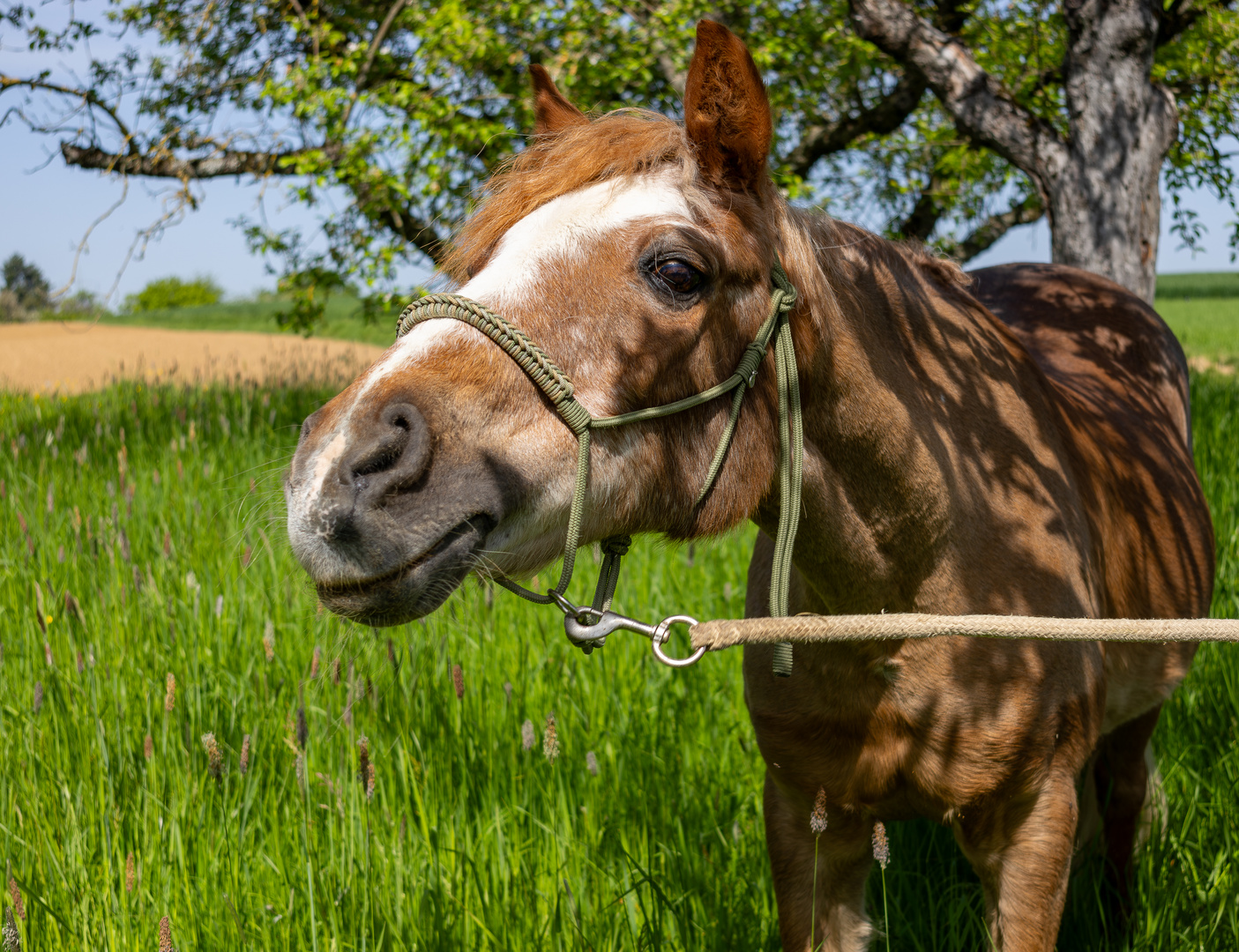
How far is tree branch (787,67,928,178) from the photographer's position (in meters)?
7.99

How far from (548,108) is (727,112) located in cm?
54

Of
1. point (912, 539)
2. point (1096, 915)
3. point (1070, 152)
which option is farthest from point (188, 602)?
point (1070, 152)

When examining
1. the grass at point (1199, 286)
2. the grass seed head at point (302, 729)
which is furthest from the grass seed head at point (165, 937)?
the grass at point (1199, 286)

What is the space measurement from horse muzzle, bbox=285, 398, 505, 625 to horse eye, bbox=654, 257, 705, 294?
41cm

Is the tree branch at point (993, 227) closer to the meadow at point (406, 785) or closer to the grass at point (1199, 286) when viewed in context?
the meadow at point (406, 785)

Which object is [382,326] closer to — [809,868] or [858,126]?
[858,126]

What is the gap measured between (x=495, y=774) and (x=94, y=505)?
2892 mm

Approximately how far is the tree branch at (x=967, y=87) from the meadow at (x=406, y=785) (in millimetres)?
2803

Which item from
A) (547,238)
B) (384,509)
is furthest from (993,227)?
(384,509)

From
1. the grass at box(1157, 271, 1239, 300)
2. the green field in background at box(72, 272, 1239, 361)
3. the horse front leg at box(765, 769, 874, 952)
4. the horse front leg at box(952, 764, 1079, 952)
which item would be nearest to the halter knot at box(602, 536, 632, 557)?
the horse front leg at box(765, 769, 874, 952)

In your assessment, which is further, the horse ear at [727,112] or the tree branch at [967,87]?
the tree branch at [967,87]

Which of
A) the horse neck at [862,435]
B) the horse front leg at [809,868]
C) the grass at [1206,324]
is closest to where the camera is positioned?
the horse neck at [862,435]

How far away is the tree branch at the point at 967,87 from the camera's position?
5020 millimetres

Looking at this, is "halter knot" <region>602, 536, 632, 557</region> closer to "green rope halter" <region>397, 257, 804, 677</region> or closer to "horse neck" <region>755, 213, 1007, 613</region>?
"green rope halter" <region>397, 257, 804, 677</region>
